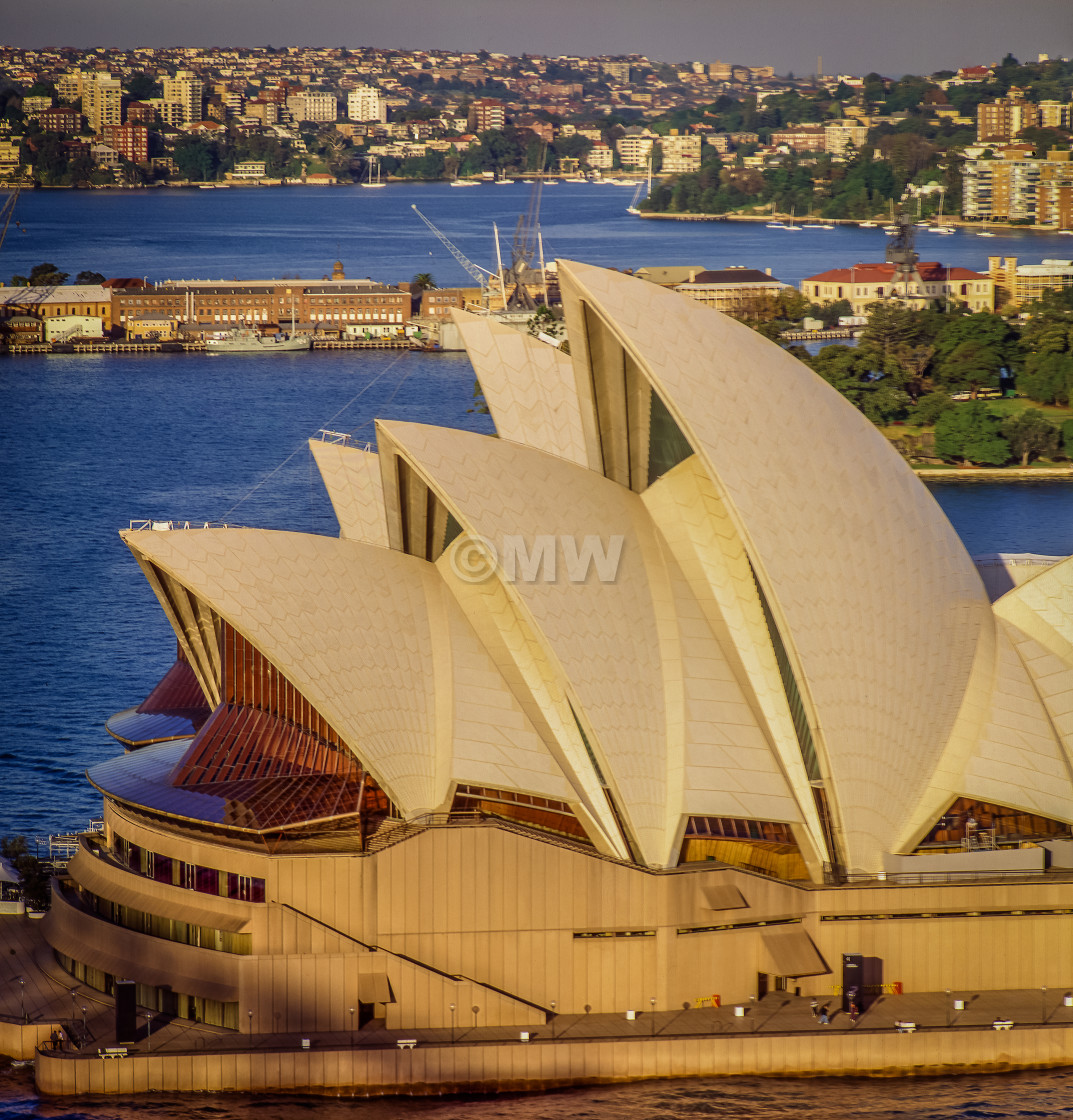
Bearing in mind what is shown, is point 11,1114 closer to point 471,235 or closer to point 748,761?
point 748,761

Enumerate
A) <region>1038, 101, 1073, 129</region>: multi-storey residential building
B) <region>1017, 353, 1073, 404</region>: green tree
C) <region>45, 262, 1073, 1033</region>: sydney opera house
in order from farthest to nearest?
<region>1038, 101, 1073, 129</region>: multi-storey residential building, <region>1017, 353, 1073, 404</region>: green tree, <region>45, 262, 1073, 1033</region>: sydney opera house

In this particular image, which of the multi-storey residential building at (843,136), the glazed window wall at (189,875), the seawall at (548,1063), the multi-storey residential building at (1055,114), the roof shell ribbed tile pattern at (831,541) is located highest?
the multi-storey residential building at (1055,114)

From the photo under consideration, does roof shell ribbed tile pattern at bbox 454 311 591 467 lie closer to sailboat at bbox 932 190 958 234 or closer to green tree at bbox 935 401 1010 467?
green tree at bbox 935 401 1010 467

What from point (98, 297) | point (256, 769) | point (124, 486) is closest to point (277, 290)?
point (98, 297)

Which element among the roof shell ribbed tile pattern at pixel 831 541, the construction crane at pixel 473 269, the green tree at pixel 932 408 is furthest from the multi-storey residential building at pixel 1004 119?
the roof shell ribbed tile pattern at pixel 831 541

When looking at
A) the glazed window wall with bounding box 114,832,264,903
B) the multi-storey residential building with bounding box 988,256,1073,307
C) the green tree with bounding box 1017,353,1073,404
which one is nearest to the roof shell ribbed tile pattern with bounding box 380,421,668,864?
the glazed window wall with bounding box 114,832,264,903

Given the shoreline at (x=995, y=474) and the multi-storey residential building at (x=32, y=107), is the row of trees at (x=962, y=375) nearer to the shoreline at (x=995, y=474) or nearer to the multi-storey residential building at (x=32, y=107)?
the shoreline at (x=995, y=474)
